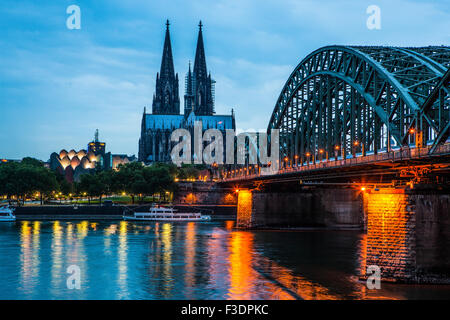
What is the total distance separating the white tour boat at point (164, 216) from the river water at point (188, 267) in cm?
3117

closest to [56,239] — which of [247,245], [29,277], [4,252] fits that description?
[4,252]

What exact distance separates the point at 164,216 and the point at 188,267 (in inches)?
2383

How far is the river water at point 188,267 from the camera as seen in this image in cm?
3647

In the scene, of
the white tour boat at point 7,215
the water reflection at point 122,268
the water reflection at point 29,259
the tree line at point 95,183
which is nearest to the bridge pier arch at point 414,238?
the water reflection at point 122,268

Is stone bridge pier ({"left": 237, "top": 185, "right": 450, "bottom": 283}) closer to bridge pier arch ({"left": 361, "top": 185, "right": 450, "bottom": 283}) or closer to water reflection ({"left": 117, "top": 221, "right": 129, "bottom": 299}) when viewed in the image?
bridge pier arch ({"left": 361, "top": 185, "right": 450, "bottom": 283})

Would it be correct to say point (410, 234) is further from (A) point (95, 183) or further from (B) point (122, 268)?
(A) point (95, 183)

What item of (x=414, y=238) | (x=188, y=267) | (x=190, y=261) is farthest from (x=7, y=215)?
(x=414, y=238)

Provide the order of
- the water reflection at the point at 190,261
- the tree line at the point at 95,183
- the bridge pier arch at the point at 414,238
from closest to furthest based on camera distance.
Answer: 1. the bridge pier arch at the point at 414,238
2. the water reflection at the point at 190,261
3. the tree line at the point at 95,183

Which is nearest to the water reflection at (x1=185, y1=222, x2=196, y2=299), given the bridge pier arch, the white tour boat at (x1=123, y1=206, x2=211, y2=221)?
the bridge pier arch

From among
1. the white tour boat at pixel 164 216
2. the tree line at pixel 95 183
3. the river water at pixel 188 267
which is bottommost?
the river water at pixel 188 267

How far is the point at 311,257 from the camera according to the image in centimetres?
5278

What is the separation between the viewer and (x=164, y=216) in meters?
107

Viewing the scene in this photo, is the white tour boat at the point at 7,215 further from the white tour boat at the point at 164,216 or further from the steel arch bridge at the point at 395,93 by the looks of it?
the steel arch bridge at the point at 395,93

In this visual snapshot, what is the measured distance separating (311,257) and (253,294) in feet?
56.4
